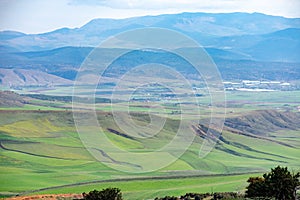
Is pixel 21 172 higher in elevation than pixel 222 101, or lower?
lower

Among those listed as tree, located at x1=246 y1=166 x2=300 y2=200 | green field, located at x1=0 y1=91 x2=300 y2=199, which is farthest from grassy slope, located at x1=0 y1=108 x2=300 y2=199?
tree, located at x1=246 y1=166 x2=300 y2=200

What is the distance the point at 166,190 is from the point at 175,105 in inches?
2945

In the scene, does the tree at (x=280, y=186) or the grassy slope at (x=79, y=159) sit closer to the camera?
the tree at (x=280, y=186)

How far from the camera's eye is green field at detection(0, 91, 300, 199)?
53.3 meters

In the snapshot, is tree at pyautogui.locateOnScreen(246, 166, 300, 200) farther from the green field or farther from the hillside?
the hillside

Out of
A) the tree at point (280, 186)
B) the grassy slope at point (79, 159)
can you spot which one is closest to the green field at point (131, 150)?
the grassy slope at point (79, 159)

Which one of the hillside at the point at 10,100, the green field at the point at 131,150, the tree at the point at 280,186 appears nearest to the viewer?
the tree at the point at 280,186

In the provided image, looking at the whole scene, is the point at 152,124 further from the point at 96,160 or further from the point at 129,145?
the point at 96,160

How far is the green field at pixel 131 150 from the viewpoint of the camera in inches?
2099

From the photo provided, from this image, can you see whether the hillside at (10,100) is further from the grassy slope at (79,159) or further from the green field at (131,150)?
the grassy slope at (79,159)

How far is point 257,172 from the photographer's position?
203 ft

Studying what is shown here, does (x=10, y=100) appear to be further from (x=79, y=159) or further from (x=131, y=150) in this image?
(x=79, y=159)

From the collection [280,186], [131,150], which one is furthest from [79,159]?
[280,186]

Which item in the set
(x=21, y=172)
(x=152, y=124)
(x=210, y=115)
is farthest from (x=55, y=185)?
(x=210, y=115)
